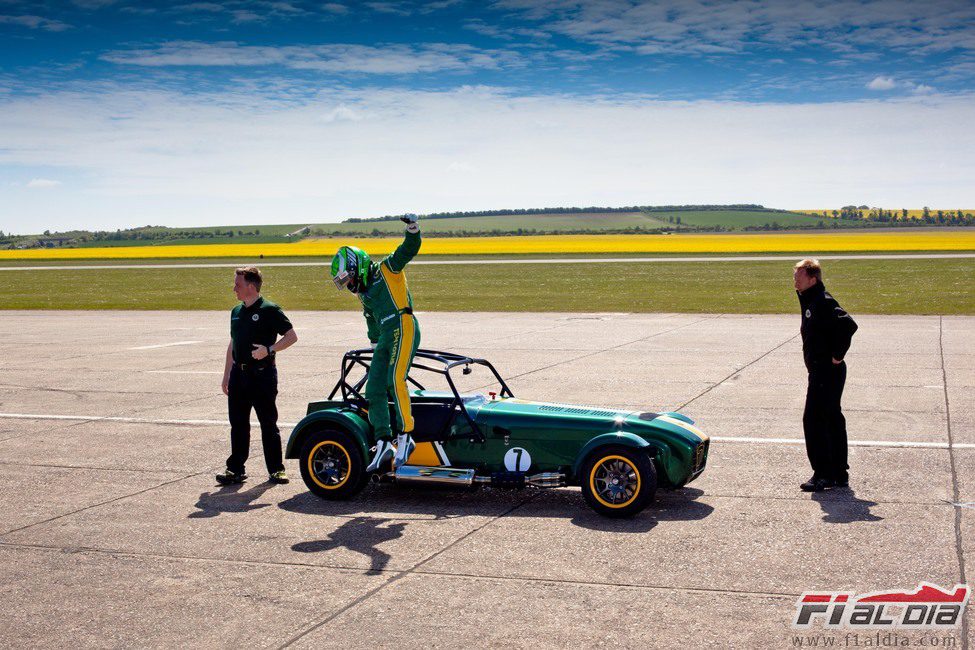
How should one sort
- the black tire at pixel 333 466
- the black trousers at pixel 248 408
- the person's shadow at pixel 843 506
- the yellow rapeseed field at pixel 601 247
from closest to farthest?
the person's shadow at pixel 843 506, the black tire at pixel 333 466, the black trousers at pixel 248 408, the yellow rapeseed field at pixel 601 247

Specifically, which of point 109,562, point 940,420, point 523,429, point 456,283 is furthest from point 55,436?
point 456,283

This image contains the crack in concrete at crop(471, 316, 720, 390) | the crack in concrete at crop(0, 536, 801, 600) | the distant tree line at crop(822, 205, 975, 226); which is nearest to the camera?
the crack in concrete at crop(0, 536, 801, 600)

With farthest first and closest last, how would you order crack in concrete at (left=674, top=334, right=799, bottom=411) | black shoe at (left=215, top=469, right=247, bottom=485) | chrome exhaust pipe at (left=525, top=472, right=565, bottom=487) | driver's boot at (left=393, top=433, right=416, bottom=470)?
crack in concrete at (left=674, top=334, right=799, bottom=411), black shoe at (left=215, top=469, right=247, bottom=485), driver's boot at (left=393, top=433, right=416, bottom=470), chrome exhaust pipe at (left=525, top=472, right=565, bottom=487)

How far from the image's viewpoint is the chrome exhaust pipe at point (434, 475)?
7926mm

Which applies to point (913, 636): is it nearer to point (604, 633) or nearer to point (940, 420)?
point (604, 633)

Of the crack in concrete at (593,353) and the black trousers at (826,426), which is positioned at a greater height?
the black trousers at (826,426)

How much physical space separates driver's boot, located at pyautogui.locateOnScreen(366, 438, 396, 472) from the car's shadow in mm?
336

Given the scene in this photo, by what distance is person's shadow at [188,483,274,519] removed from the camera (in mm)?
7984

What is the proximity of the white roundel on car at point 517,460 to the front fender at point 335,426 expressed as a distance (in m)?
1.16

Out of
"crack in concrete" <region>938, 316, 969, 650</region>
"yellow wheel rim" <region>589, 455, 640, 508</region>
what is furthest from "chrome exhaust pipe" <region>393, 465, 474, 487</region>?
"crack in concrete" <region>938, 316, 969, 650</region>

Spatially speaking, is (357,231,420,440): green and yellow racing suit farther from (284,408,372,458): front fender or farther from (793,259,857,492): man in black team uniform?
(793,259,857,492): man in black team uniform

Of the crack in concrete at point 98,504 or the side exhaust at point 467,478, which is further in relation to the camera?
the side exhaust at point 467,478

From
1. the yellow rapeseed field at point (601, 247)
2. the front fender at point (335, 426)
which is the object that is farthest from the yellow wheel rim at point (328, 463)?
the yellow rapeseed field at point (601, 247)

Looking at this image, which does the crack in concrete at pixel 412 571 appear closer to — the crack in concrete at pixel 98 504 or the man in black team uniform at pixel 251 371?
the crack in concrete at pixel 98 504
